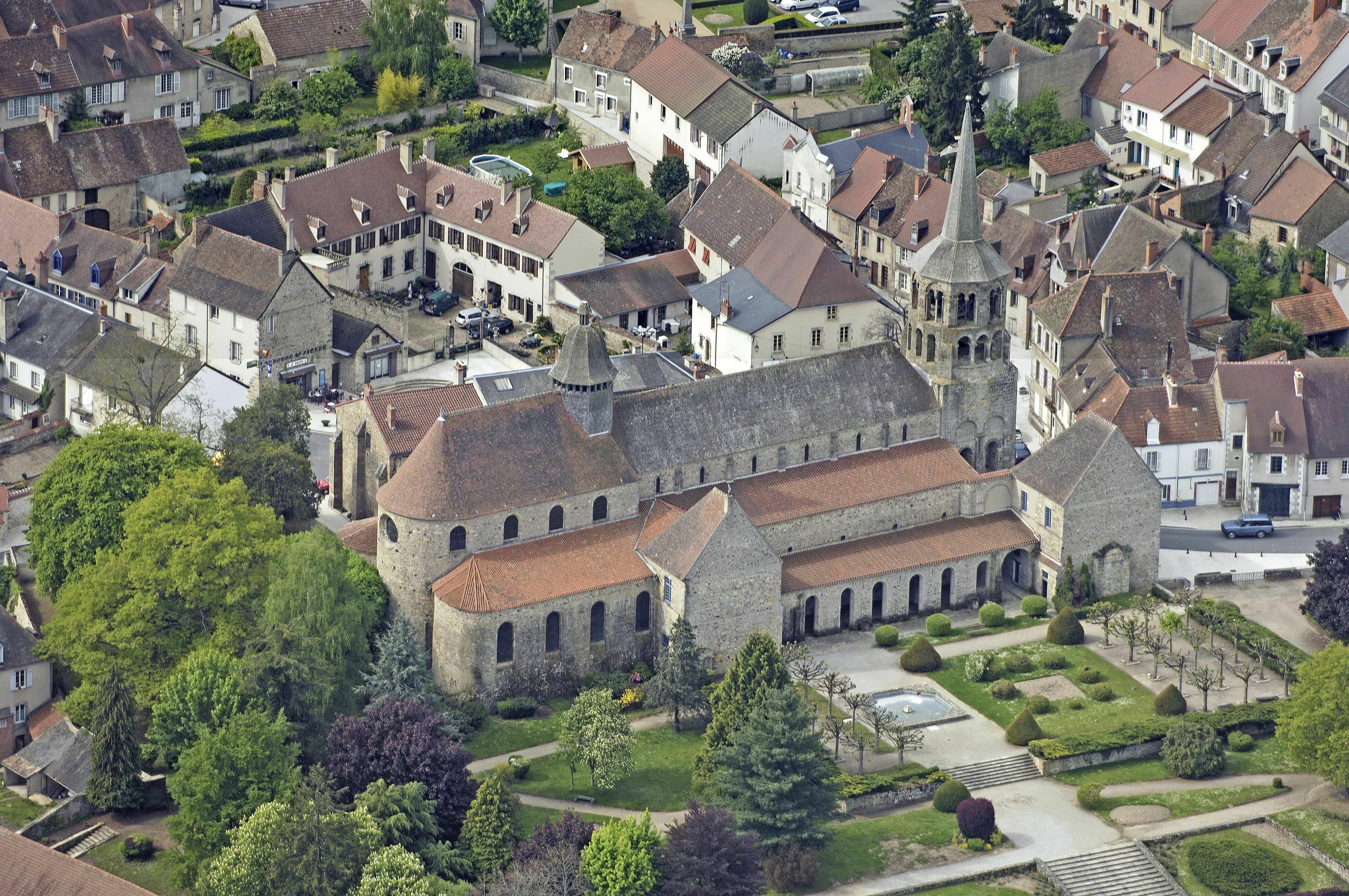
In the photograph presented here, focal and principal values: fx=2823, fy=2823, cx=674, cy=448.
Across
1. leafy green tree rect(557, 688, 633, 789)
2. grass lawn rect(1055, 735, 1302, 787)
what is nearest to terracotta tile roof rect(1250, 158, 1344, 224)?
grass lawn rect(1055, 735, 1302, 787)

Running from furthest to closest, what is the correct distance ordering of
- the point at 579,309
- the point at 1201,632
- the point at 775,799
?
→ the point at 579,309 → the point at 1201,632 → the point at 775,799

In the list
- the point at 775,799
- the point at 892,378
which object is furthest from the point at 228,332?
the point at 775,799

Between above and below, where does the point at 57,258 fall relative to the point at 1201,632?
above

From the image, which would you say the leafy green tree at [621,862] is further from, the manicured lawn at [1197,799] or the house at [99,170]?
the house at [99,170]

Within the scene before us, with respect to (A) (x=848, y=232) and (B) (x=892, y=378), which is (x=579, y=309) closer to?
(B) (x=892, y=378)

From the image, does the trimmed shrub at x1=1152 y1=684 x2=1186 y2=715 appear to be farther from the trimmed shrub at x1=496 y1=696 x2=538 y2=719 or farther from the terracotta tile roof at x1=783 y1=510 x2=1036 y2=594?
the trimmed shrub at x1=496 y1=696 x2=538 y2=719

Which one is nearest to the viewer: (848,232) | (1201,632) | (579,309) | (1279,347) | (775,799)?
(775,799)

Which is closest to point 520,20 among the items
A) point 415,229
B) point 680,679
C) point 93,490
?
point 415,229
